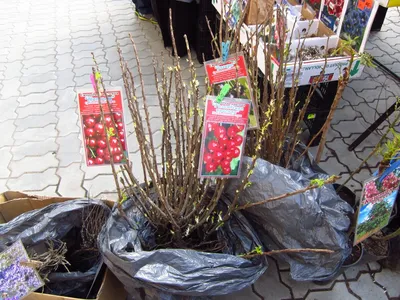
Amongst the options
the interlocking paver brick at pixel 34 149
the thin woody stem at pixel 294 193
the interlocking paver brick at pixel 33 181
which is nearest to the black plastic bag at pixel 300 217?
the thin woody stem at pixel 294 193

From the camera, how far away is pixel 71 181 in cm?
218

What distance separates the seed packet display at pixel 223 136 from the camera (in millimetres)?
1112

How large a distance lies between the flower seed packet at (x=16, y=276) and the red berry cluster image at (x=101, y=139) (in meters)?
0.44

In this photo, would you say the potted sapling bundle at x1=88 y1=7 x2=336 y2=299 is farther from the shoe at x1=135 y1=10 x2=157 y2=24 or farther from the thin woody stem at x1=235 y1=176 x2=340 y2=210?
the shoe at x1=135 y1=10 x2=157 y2=24

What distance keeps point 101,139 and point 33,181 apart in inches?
48.3

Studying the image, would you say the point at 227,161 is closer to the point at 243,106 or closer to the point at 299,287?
the point at 243,106

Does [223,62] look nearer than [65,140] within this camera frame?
Yes

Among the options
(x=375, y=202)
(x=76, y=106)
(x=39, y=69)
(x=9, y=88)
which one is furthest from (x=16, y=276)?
(x=39, y=69)

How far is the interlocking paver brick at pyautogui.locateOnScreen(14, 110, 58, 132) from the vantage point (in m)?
2.65

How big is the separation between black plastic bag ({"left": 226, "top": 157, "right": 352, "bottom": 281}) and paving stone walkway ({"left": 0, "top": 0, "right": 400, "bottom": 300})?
0.77ft

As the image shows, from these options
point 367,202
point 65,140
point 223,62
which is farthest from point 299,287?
point 65,140

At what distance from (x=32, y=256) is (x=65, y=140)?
1.26 metres

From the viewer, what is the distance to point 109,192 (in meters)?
2.10

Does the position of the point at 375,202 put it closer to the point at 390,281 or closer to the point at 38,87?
the point at 390,281
